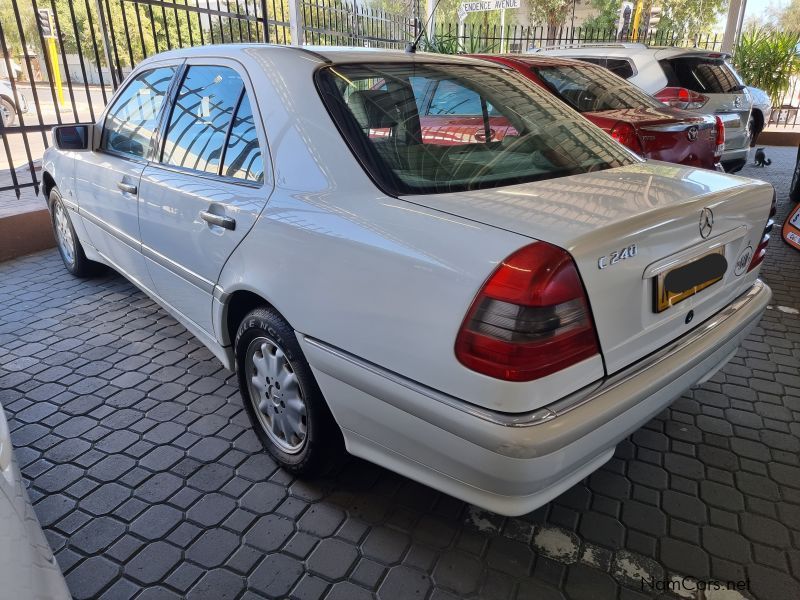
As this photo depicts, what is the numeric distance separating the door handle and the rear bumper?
22.7 inches

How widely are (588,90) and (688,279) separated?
403 cm

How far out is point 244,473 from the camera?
2.42m

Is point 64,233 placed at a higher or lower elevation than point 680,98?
lower

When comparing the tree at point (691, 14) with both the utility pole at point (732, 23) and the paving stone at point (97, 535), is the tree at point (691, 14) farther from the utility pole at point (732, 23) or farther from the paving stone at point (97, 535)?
the paving stone at point (97, 535)

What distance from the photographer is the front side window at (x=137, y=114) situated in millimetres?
3014

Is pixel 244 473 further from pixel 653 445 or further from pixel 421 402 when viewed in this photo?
pixel 653 445

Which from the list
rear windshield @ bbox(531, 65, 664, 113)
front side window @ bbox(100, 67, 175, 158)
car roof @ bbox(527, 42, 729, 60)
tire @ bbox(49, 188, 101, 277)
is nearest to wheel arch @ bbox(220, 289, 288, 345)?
front side window @ bbox(100, 67, 175, 158)

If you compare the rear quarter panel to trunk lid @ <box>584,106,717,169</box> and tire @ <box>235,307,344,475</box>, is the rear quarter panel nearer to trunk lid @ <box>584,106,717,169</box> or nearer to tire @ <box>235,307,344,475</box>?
tire @ <box>235,307,344,475</box>

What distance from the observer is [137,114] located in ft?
10.7

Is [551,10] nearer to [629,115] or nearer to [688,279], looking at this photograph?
[629,115]

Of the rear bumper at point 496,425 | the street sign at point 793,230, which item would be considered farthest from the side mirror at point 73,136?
the street sign at point 793,230

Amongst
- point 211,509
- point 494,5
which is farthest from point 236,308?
point 494,5

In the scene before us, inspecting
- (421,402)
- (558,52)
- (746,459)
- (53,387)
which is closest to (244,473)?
(421,402)

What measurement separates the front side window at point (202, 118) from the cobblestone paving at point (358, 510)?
1.22m
